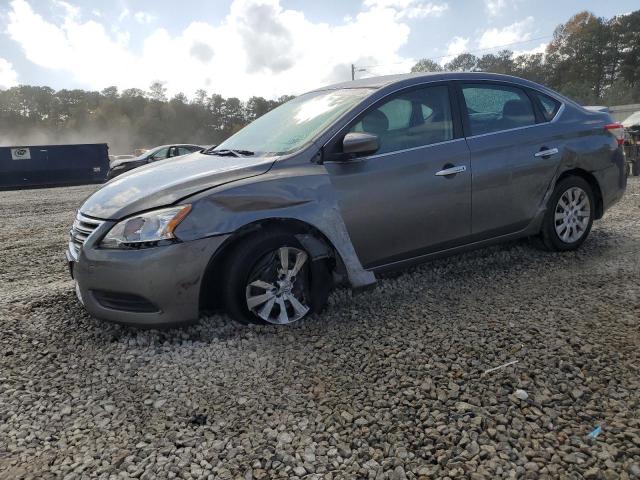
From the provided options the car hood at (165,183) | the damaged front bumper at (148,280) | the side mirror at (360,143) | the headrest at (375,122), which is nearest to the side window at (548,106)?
the headrest at (375,122)

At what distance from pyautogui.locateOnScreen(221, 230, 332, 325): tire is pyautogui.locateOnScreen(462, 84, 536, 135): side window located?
1787mm

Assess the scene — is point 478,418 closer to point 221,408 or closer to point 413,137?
point 221,408

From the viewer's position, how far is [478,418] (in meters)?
2.20

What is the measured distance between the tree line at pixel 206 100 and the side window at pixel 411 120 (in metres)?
53.0

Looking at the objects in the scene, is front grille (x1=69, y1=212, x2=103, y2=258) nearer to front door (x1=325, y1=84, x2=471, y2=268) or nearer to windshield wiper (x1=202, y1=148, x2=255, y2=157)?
windshield wiper (x1=202, y1=148, x2=255, y2=157)

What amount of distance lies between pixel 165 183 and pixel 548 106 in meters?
3.41

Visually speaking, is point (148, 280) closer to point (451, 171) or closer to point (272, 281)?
point (272, 281)

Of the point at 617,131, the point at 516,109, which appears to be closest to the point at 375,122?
the point at 516,109

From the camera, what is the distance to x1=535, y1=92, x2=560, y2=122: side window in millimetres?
4387

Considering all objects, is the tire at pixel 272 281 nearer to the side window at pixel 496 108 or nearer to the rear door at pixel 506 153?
the rear door at pixel 506 153

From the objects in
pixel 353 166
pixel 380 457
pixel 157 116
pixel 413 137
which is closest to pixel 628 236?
pixel 413 137

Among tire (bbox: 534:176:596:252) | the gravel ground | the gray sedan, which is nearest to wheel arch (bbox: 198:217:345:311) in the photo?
the gravel ground

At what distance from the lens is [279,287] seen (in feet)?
10.4

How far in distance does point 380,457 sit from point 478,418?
1.67 ft
